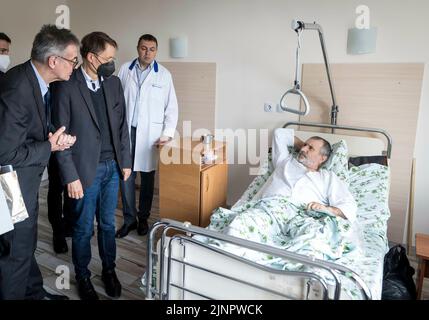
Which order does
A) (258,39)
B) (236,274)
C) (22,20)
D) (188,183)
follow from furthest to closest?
1. (22,20)
2. (258,39)
3. (188,183)
4. (236,274)

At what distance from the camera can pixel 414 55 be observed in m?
2.55

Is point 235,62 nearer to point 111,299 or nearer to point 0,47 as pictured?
point 0,47

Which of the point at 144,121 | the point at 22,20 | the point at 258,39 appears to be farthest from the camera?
the point at 22,20

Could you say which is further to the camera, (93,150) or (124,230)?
(124,230)

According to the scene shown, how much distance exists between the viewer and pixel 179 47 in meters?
3.41

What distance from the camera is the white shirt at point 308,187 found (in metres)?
2.03

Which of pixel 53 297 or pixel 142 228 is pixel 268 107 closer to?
pixel 142 228

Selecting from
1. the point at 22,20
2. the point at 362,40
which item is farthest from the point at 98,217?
the point at 22,20

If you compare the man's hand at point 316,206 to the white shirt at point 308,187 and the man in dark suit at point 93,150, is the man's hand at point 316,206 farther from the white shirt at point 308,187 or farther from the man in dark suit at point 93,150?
the man in dark suit at point 93,150

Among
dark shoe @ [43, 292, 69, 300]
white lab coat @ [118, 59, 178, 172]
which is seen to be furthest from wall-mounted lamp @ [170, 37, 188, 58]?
dark shoe @ [43, 292, 69, 300]

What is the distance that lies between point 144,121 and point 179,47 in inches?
37.6

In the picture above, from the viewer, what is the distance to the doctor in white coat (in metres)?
2.86

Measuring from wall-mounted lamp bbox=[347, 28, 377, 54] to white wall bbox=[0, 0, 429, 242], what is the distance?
0.16ft
